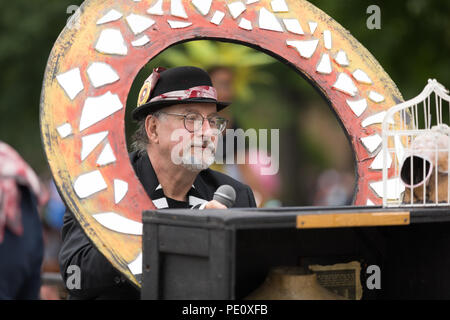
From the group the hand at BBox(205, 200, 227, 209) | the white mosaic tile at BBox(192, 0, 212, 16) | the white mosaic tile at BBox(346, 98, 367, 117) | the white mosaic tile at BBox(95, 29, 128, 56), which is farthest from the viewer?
the white mosaic tile at BBox(346, 98, 367, 117)

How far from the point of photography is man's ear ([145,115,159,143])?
14.8 feet

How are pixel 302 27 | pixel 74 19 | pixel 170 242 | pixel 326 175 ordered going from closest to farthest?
pixel 170 242
pixel 74 19
pixel 302 27
pixel 326 175

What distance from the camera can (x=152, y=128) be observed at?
4.54 meters

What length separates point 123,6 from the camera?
4266 millimetres

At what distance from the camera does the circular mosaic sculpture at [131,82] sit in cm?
386

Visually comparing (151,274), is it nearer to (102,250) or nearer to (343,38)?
(102,250)

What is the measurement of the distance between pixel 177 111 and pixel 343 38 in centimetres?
111

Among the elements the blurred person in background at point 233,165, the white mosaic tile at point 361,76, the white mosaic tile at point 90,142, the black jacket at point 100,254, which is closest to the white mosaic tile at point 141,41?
the white mosaic tile at point 90,142

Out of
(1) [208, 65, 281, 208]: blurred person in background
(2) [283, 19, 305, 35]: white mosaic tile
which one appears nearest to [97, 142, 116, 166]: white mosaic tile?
(2) [283, 19, 305, 35]: white mosaic tile

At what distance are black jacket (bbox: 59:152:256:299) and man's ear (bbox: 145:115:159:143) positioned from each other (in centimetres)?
10

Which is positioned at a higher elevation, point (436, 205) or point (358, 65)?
point (358, 65)

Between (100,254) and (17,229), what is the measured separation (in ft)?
1.34

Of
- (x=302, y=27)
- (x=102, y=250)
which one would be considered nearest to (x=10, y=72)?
(x=302, y=27)

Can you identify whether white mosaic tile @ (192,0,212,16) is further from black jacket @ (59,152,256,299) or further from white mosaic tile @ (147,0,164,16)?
black jacket @ (59,152,256,299)
